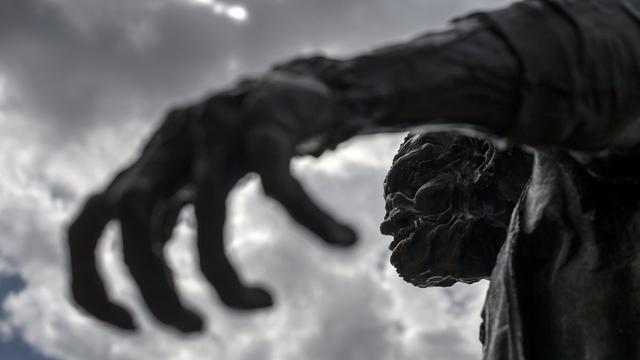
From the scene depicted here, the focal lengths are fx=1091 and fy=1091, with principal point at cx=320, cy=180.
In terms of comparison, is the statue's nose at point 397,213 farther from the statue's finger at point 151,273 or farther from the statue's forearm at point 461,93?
the statue's finger at point 151,273

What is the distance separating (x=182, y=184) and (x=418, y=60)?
65cm

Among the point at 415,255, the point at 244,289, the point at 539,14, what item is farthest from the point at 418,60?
the point at 415,255

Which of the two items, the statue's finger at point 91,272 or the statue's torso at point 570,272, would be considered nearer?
the statue's finger at point 91,272

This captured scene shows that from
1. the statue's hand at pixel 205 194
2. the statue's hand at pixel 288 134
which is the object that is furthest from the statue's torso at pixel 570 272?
the statue's hand at pixel 205 194

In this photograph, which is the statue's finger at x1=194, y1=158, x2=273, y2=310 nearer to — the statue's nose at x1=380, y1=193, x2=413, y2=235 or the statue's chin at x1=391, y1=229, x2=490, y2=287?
the statue's chin at x1=391, y1=229, x2=490, y2=287

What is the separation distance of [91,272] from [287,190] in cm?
50

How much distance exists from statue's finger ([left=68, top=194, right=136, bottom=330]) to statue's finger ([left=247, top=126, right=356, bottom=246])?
0.38m

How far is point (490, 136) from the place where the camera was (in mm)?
2854

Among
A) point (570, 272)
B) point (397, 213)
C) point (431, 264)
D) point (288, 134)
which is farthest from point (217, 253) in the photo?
point (397, 213)

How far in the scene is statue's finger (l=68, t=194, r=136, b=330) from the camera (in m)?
2.33

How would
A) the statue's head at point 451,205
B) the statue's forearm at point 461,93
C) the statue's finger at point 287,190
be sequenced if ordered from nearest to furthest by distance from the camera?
the statue's finger at point 287,190, the statue's forearm at point 461,93, the statue's head at point 451,205

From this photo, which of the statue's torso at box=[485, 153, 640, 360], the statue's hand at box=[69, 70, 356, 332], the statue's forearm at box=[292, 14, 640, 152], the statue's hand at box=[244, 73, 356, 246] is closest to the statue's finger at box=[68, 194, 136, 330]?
the statue's hand at box=[69, 70, 356, 332]

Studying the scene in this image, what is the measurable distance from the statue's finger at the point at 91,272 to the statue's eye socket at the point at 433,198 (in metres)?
2.70

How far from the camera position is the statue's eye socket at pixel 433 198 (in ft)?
16.1
